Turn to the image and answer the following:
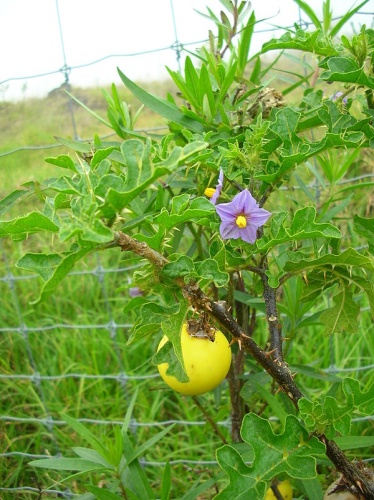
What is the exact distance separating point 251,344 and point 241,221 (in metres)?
0.15

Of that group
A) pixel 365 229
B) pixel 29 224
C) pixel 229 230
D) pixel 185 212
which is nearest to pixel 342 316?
pixel 365 229

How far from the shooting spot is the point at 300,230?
2.26ft

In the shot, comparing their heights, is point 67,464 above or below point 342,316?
below

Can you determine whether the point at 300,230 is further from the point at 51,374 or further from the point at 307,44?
the point at 51,374

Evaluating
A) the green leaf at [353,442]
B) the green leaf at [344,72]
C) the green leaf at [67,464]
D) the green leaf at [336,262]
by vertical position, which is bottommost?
the green leaf at [67,464]

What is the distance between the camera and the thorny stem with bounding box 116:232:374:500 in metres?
0.64

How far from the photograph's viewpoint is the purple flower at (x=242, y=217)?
2.32 feet

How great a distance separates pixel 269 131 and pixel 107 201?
1.08 feet

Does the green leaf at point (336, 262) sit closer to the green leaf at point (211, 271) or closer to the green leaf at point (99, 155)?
the green leaf at point (211, 271)

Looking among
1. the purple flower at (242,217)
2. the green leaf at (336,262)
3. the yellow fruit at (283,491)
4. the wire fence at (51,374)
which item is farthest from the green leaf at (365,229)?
the wire fence at (51,374)

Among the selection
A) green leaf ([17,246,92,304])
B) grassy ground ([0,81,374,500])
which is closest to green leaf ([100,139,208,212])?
green leaf ([17,246,92,304])

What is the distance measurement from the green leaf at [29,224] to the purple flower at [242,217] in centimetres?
21

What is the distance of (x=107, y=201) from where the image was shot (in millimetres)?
565

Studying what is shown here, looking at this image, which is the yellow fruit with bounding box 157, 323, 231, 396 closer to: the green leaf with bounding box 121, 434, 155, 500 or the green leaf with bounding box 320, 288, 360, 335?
the green leaf with bounding box 320, 288, 360, 335
